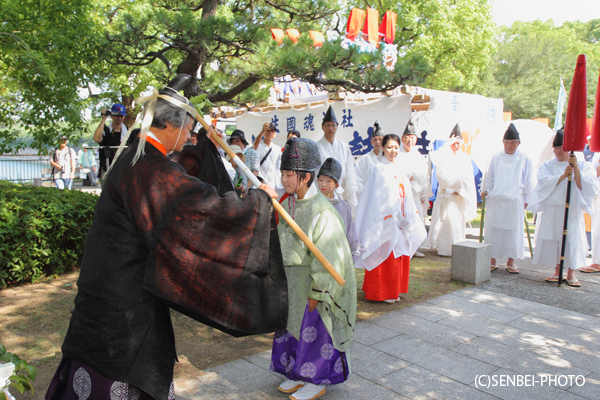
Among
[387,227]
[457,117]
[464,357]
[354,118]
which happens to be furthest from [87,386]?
[457,117]

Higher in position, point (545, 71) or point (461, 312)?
point (545, 71)

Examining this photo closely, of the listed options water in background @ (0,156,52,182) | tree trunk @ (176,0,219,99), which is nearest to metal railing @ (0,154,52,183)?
water in background @ (0,156,52,182)

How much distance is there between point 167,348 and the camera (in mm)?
2176

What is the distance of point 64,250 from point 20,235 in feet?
2.34

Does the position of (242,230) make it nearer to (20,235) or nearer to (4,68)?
(20,235)

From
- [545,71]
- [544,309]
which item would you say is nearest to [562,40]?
[545,71]

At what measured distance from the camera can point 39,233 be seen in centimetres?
535

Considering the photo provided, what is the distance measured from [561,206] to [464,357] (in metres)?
3.53

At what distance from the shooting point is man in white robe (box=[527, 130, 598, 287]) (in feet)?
19.4

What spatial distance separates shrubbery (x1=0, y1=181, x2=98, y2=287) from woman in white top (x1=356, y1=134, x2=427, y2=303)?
377 cm

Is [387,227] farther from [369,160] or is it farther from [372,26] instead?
[372,26]

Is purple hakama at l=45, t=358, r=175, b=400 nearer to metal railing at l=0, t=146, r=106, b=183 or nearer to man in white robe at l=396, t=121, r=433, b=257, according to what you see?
man in white robe at l=396, t=121, r=433, b=257

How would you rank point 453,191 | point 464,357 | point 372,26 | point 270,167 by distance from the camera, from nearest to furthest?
1. point 464,357
2. point 453,191
3. point 270,167
4. point 372,26

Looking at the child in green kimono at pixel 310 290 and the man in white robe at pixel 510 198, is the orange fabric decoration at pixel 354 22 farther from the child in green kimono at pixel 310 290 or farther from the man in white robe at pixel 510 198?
the child in green kimono at pixel 310 290
